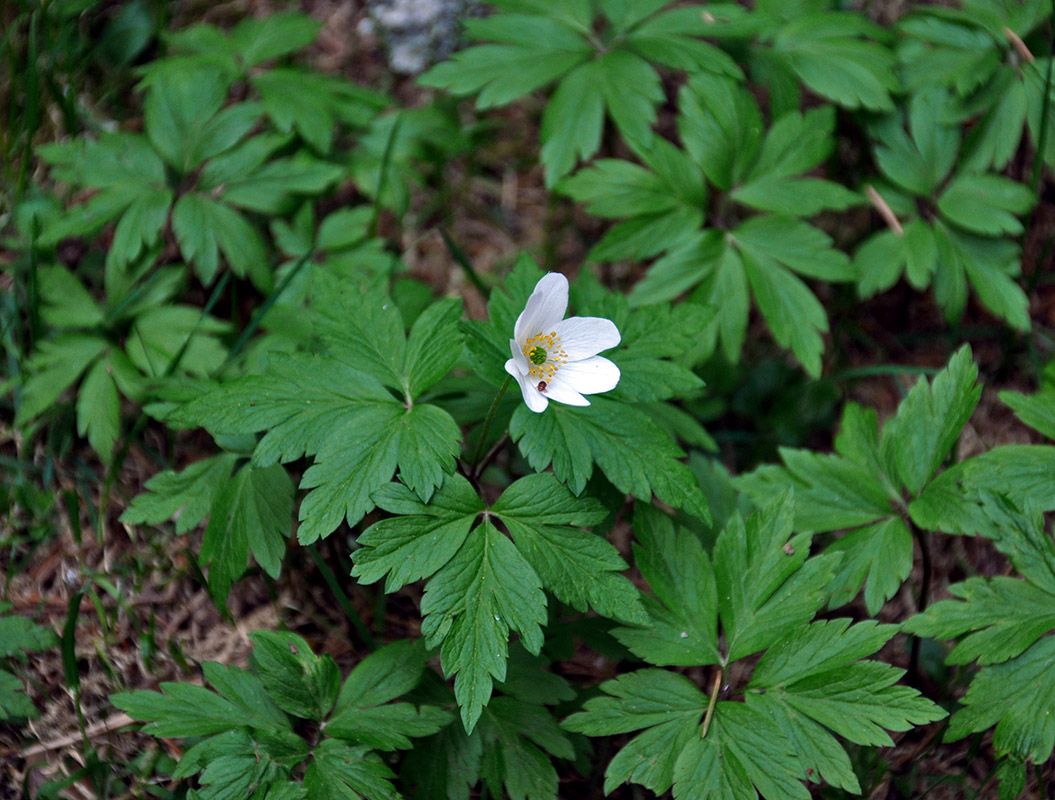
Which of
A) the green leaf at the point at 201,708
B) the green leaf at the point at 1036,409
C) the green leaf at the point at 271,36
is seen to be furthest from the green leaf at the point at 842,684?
the green leaf at the point at 271,36

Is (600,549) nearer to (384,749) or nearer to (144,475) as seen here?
Result: (384,749)

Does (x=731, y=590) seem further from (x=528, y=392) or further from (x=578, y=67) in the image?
(x=578, y=67)

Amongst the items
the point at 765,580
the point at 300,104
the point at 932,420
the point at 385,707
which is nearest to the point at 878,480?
the point at 932,420

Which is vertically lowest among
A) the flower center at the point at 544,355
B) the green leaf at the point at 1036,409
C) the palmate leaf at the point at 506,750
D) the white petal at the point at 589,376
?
the palmate leaf at the point at 506,750

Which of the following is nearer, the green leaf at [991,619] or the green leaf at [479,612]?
the green leaf at [479,612]

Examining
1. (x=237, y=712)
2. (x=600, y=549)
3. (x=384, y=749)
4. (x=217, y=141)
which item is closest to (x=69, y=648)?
(x=237, y=712)

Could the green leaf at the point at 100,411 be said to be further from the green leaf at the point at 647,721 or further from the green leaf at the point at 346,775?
the green leaf at the point at 647,721

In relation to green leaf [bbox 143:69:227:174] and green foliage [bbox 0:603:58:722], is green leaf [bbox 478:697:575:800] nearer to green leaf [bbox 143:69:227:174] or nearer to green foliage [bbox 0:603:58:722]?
green foliage [bbox 0:603:58:722]
